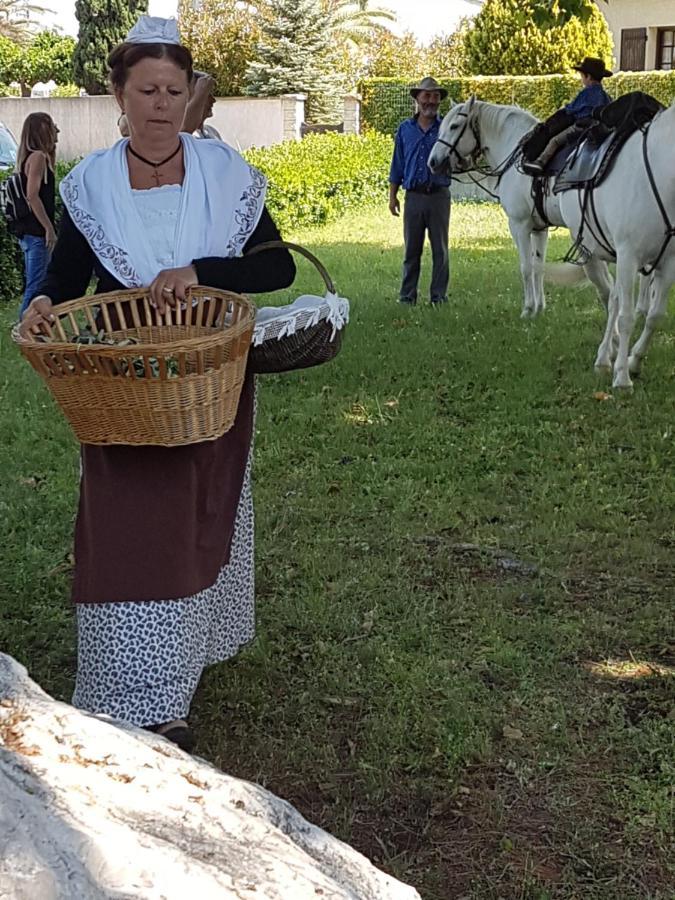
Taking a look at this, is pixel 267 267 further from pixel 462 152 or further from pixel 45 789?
pixel 462 152

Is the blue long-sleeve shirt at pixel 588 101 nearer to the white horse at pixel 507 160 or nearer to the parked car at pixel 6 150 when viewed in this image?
the white horse at pixel 507 160

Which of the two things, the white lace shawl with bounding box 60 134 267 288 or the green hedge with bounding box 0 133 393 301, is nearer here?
the white lace shawl with bounding box 60 134 267 288

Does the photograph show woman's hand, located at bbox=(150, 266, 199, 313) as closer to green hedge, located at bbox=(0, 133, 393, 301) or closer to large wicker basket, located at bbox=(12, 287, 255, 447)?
large wicker basket, located at bbox=(12, 287, 255, 447)

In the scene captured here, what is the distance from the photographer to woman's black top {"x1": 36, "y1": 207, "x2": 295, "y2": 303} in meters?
3.21

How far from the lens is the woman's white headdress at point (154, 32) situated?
9.99 ft

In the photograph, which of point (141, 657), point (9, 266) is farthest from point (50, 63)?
point (141, 657)

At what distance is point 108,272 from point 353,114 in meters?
24.4

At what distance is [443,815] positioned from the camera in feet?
10.6

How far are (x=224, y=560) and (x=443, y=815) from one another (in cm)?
99

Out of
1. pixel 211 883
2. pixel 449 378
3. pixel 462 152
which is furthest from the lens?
pixel 462 152

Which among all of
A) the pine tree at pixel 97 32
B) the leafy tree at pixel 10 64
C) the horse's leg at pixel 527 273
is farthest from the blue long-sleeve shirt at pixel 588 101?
the leafy tree at pixel 10 64

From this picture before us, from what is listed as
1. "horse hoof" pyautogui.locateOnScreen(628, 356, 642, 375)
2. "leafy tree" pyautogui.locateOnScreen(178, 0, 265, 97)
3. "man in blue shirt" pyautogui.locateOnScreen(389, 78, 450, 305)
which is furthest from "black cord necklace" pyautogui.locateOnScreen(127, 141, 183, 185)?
"leafy tree" pyautogui.locateOnScreen(178, 0, 265, 97)

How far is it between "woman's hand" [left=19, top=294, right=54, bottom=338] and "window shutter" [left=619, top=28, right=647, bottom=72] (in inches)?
1190

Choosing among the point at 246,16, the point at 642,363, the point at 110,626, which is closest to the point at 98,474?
the point at 110,626
